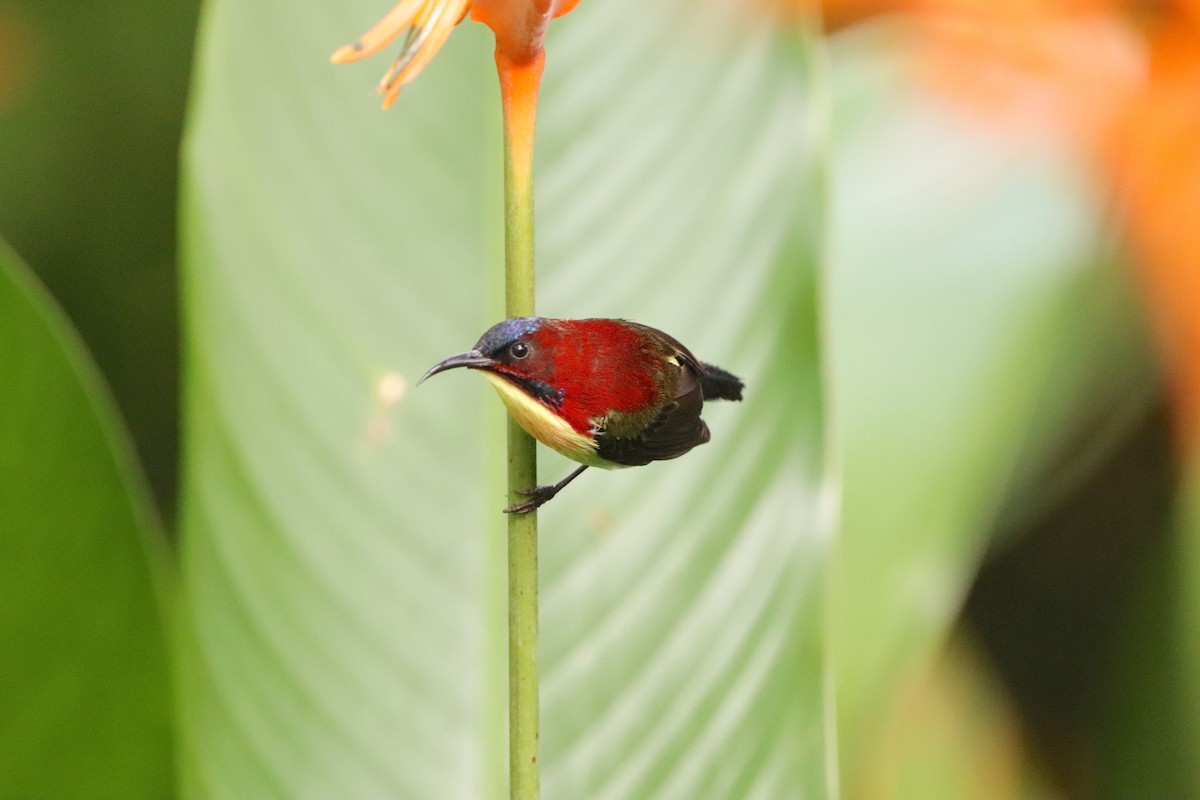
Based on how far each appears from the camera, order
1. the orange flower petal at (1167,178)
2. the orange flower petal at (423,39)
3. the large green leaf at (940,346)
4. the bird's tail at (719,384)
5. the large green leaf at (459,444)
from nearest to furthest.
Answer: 1. the orange flower petal at (423,39)
2. the bird's tail at (719,384)
3. the large green leaf at (459,444)
4. the large green leaf at (940,346)
5. the orange flower petal at (1167,178)

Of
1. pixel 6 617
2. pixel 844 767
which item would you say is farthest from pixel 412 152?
pixel 844 767

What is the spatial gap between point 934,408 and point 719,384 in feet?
1.16

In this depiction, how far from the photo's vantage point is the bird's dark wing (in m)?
0.29

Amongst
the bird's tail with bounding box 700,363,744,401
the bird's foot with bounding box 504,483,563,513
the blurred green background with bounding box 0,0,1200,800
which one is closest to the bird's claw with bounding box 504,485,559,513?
the bird's foot with bounding box 504,483,563,513

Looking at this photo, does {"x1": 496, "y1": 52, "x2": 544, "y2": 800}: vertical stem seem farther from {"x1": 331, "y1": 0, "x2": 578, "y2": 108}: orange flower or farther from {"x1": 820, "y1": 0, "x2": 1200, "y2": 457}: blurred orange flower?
{"x1": 820, "y1": 0, "x2": 1200, "y2": 457}: blurred orange flower

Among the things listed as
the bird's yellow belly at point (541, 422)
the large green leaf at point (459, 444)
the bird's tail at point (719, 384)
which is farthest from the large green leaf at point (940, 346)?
the bird's yellow belly at point (541, 422)

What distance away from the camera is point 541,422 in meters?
0.25

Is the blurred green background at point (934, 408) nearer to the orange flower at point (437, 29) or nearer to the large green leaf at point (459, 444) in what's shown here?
the large green leaf at point (459, 444)

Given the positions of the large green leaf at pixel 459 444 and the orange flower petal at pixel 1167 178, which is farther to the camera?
the orange flower petal at pixel 1167 178

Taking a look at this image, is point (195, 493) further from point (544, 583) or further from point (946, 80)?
point (946, 80)

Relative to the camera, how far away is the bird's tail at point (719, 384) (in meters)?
0.36

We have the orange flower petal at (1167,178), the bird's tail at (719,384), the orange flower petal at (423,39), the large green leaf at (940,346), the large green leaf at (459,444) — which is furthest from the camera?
the orange flower petal at (1167,178)

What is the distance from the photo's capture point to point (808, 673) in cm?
53

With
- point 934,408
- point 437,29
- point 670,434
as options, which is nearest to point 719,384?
point 670,434
